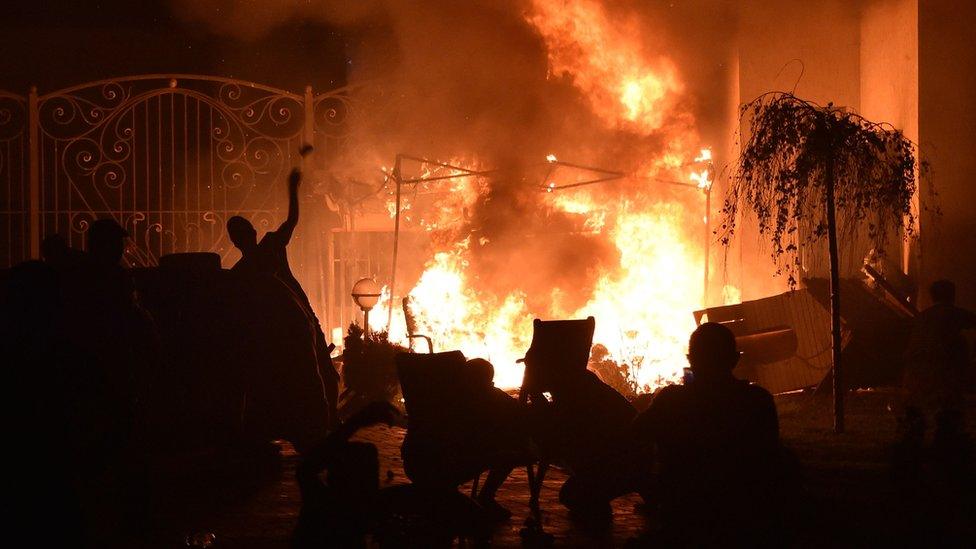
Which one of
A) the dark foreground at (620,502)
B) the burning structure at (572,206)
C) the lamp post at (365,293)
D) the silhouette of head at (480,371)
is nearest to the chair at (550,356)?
the silhouette of head at (480,371)

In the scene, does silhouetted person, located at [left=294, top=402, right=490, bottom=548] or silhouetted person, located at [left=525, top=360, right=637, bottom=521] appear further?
silhouetted person, located at [left=525, top=360, right=637, bottom=521]

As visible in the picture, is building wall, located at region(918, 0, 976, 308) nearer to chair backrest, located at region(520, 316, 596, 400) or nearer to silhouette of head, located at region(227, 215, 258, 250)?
chair backrest, located at region(520, 316, 596, 400)

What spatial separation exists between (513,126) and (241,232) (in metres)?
6.87

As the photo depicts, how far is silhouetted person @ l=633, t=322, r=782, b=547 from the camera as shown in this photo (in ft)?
13.6

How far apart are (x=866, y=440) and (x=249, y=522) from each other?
17.2ft

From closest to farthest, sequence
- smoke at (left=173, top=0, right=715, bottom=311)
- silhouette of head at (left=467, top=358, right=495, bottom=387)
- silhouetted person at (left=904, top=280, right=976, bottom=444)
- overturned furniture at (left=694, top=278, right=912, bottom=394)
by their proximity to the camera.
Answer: silhouette of head at (left=467, top=358, right=495, bottom=387)
silhouetted person at (left=904, top=280, right=976, bottom=444)
overturned furniture at (left=694, top=278, right=912, bottom=394)
smoke at (left=173, top=0, right=715, bottom=311)

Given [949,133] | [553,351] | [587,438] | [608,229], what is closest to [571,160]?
[608,229]

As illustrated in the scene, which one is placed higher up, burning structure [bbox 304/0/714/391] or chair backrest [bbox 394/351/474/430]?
burning structure [bbox 304/0/714/391]

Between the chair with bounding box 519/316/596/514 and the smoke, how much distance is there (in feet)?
18.8

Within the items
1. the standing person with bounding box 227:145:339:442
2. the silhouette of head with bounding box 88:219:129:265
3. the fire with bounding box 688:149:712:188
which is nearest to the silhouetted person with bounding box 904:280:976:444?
the fire with bounding box 688:149:712:188

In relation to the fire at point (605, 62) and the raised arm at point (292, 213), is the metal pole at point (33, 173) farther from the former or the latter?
the fire at point (605, 62)

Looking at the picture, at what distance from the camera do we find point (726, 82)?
46.5 ft

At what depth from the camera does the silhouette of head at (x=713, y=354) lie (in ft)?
13.9

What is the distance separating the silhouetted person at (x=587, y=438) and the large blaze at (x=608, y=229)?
6265 millimetres
